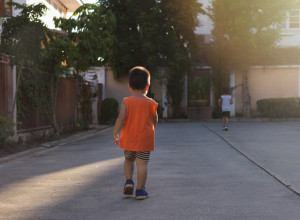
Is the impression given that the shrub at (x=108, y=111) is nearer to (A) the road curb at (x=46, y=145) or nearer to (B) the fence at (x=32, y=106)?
(B) the fence at (x=32, y=106)

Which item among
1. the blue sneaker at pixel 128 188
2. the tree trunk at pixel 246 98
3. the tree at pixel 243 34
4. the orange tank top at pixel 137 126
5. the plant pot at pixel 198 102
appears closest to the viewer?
the orange tank top at pixel 137 126

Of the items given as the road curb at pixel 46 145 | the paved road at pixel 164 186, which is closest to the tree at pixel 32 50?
the road curb at pixel 46 145

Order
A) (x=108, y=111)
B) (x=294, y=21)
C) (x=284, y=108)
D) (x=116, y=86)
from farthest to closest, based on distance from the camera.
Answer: (x=294, y=21) → (x=116, y=86) → (x=284, y=108) → (x=108, y=111)

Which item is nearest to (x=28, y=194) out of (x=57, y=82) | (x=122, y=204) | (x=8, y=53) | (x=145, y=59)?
(x=122, y=204)

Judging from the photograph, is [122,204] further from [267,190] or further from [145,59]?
[145,59]

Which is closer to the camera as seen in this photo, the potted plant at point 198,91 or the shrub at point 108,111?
the shrub at point 108,111

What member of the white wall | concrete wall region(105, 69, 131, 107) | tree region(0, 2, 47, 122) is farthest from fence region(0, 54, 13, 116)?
the white wall

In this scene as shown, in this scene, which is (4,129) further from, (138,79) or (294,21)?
(294,21)

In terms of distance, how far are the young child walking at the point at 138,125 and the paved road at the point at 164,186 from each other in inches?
16.5

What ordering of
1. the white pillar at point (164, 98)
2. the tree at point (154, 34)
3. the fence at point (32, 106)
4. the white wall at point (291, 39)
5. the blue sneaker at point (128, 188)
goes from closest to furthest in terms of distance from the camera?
the blue sneaker at point (128, 188) → the fence at point (32, 106) → the tree at point (154, 34) → the white pillar at point (164, 98) → the white wall at point (291, 39)

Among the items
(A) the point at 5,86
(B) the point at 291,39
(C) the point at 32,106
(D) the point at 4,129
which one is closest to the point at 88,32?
(C) the point at 32,106

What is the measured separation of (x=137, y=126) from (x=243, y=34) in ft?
69.0

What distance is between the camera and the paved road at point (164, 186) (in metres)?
4.39

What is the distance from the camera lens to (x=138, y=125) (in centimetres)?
489
